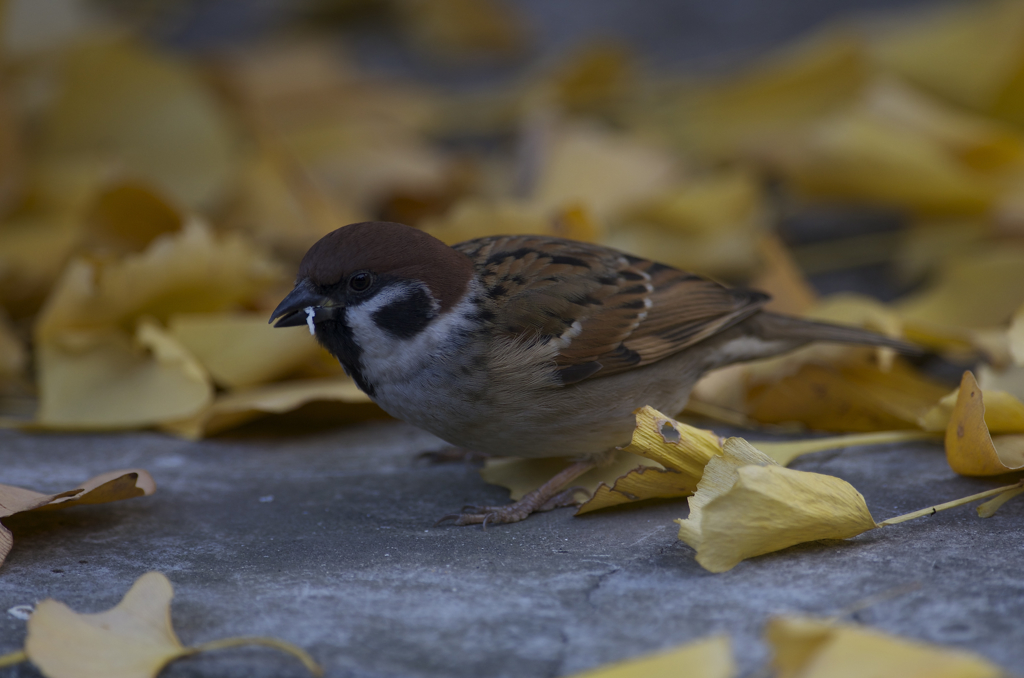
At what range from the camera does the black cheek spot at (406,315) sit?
2.66 m

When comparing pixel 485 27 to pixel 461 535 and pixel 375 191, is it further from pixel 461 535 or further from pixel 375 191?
pixel 461 535

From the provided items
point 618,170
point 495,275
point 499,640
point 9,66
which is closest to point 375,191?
point 618,170

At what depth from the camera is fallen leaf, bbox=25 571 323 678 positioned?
166 centimetres

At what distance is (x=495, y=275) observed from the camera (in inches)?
110

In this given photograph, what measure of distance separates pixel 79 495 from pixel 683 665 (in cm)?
134

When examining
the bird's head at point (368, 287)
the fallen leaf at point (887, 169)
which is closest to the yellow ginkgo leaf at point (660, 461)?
the bird's head at point (368, 287)

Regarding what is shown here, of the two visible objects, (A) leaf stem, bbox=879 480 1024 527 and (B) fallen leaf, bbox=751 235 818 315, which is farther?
(B) fallen leaf, bbox=751 235 818 315

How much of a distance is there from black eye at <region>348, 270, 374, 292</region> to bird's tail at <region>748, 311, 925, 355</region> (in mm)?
1153

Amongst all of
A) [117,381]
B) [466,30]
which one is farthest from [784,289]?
[466,30]

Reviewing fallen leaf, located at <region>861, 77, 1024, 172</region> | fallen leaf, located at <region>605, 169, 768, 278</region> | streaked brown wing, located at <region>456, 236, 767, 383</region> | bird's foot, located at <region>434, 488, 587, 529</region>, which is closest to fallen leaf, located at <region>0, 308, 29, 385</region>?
streaked brown wing, located at <region>456, 236, 767, 383</region>

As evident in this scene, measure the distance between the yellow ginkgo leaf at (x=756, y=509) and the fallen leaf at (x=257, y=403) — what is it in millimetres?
1270

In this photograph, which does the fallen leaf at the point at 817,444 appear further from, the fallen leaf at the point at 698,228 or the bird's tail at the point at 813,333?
the fallen leaf at the point at 698,228

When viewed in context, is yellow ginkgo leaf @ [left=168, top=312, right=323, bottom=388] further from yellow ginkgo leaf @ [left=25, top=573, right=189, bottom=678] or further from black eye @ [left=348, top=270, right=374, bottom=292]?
yellow ginkgo leaf @ [left=25, top=573, right=189, bottom=678]

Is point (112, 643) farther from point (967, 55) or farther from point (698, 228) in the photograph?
point (967, 55)
